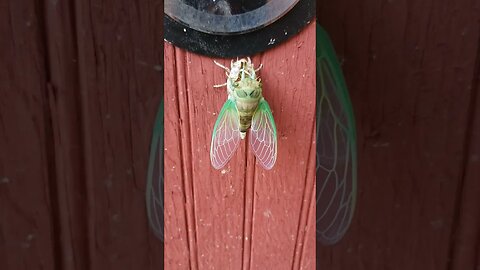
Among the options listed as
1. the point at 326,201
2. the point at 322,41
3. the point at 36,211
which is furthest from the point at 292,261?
Result: the point at 36,211

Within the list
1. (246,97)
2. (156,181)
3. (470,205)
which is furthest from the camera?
(470,205)

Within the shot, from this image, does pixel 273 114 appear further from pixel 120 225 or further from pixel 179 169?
pixel 120 225

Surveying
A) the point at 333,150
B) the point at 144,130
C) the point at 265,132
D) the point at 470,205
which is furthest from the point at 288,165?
the point at 470,205

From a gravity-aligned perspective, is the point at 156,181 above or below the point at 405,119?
below

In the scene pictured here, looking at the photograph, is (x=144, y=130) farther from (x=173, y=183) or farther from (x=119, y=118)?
(x=173, y=183)

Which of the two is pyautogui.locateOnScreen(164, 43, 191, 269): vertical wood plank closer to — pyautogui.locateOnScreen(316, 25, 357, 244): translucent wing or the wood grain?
the wood grain

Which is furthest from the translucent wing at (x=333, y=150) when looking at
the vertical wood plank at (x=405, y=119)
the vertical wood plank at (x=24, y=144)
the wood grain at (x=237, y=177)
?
the vertical wood plank at (x=24, y=144)
